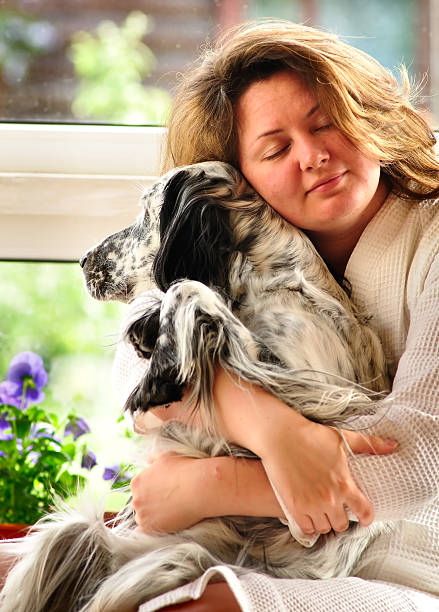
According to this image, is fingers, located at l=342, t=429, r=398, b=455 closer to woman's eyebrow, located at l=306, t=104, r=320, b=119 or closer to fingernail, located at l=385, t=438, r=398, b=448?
fingernail, located at l=385, t=438, r=398, b=448

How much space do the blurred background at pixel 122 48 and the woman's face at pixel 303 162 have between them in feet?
3.27

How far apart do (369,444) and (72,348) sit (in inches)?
59.5

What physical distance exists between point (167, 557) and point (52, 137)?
60.5 inches

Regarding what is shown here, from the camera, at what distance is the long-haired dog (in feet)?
4.08

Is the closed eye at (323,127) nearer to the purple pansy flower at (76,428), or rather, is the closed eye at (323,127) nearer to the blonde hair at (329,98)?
the blonde hair at (329,98)

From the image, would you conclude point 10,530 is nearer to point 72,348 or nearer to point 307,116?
point 72,348

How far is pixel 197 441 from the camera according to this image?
1366 mm

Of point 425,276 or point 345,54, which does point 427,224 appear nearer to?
point 425,276

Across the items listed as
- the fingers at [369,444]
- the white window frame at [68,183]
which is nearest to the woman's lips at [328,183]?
the fingers at [369,444]

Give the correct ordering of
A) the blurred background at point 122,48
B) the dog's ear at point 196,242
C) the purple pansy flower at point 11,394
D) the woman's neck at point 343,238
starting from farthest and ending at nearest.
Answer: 1. the blurred background at point 122,48
2. the purple pansy flower at point 11,394
3. the woman's neck at point 343,238
4. the dog's ear at point 196,242

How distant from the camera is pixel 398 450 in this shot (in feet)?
4.05

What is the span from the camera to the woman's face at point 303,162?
4.72 ft

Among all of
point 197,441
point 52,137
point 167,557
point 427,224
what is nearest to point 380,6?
point 52,137

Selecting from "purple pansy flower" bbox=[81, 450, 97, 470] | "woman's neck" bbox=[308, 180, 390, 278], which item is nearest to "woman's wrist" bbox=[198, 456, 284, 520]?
"woman's neck" bbox=[308, 180, 390, 278]
